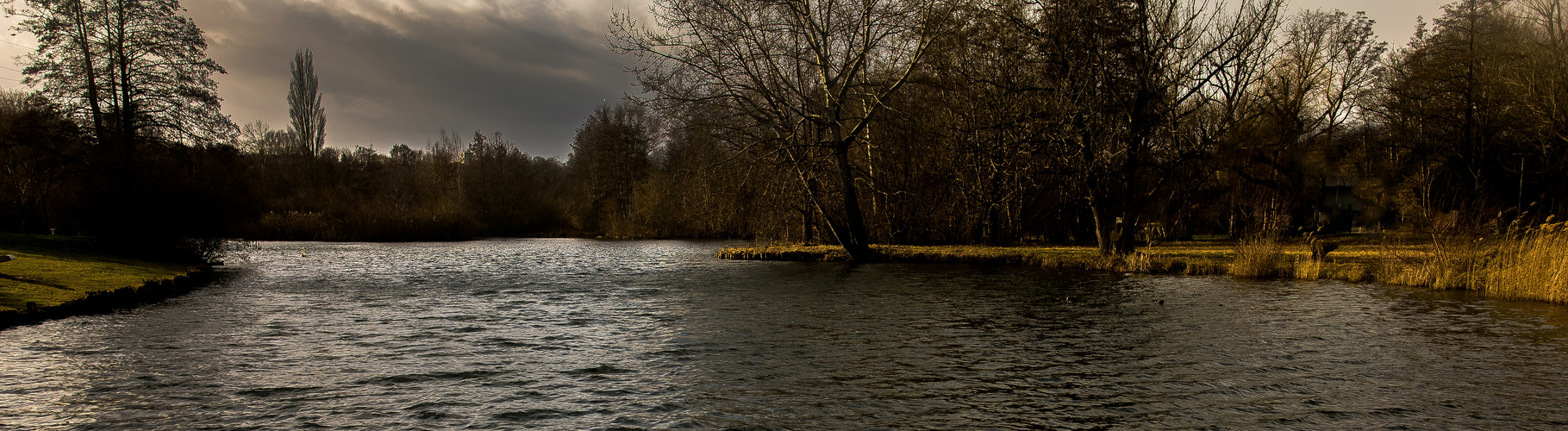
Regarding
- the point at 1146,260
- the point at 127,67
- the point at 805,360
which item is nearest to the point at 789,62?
the point at 1146,260

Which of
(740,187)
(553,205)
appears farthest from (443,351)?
(553,205)

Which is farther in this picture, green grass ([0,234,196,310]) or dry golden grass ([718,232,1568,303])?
dry golden grass ([718,232,1568,303])

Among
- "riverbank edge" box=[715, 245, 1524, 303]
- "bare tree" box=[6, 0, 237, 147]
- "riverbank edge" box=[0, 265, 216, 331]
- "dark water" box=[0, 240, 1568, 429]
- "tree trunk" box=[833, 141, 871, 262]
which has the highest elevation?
"bare tree" box=[6, 0, 237, 147]

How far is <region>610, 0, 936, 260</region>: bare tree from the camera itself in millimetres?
21297

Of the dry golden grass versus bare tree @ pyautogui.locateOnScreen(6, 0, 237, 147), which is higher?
bare tree @ pyautogui.locateOnScreen(6, 0, 237, 147)

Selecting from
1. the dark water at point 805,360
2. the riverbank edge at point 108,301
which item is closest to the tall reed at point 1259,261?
the dark water at point 805,360

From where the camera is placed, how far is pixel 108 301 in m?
13.2

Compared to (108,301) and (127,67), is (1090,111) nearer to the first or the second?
(108,301)

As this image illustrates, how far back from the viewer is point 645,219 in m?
53.0

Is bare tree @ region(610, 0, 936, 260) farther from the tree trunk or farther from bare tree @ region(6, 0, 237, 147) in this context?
bare tree @ region(6, 0, 237, 147)

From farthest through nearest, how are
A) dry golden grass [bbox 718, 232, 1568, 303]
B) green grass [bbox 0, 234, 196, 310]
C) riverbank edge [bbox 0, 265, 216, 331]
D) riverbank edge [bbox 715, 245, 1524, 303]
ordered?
riverbank edge [bbox 715, 245, 1524, 303] → dry golden grass [bbox 718, 232, 1568, 303] → green grass [bbox 0, 234, 196, 310] → riverbank edge [bbox 0, 265, 216, 331]

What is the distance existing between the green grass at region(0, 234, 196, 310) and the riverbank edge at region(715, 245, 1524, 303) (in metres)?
15.2

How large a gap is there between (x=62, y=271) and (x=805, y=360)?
629 inches

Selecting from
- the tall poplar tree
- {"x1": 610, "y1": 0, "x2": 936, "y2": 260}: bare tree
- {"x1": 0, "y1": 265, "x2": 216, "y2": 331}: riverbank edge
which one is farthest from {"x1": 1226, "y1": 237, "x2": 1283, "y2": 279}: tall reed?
the tall poplar tree
